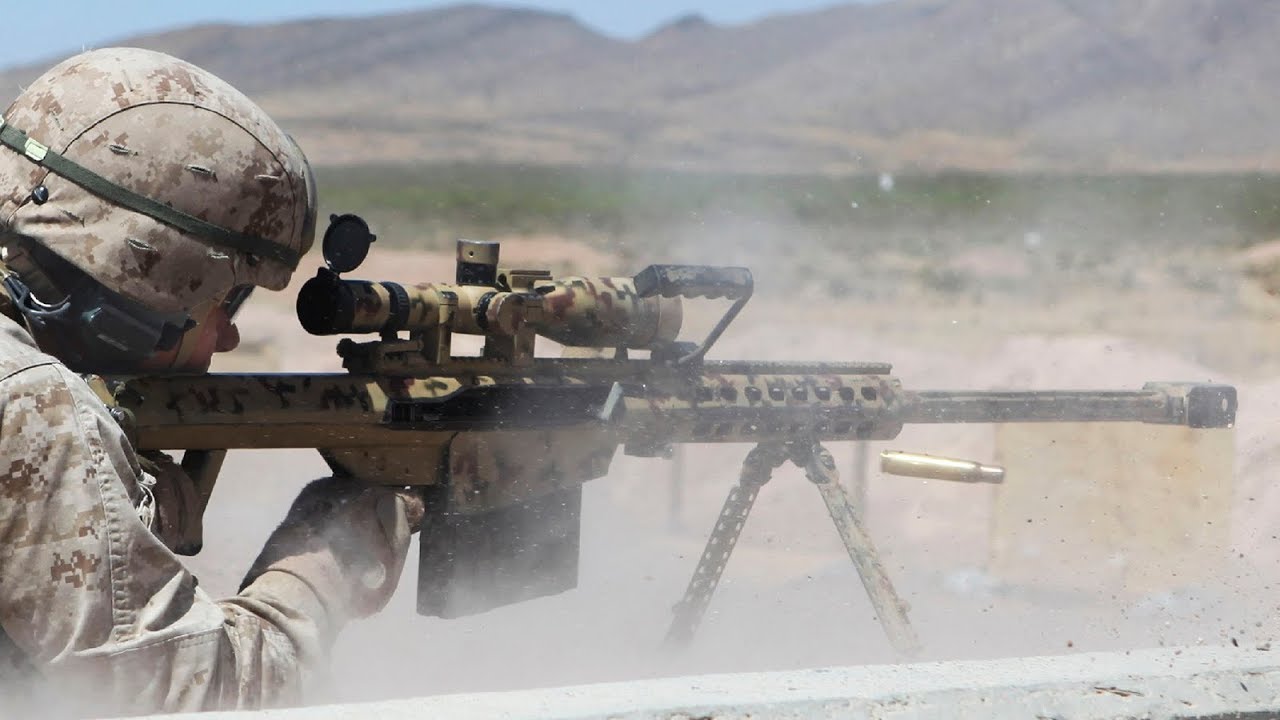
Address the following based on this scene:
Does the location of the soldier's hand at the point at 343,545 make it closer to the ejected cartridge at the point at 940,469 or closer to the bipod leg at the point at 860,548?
the bipod leg at the point at 860,548

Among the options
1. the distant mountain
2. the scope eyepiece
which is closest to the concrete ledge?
the scope eyepiece

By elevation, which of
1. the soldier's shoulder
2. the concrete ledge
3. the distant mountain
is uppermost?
the distant mountain

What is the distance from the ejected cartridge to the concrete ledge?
2896 mm

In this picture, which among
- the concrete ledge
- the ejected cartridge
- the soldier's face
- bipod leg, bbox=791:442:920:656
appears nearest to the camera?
the concrete ledge

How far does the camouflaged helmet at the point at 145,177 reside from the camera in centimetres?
246

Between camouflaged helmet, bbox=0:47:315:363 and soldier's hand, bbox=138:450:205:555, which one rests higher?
camouflaged helmet, bbox=0:47:315:363

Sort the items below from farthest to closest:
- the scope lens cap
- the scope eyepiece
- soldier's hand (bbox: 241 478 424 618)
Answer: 1. the scope eyepiece
2. the scope lens cap
3. soldier's hand (bbox: 241 478 424 618)

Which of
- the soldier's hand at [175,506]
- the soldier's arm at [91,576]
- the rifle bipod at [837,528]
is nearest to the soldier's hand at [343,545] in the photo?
the soldier's hand at [175,506]

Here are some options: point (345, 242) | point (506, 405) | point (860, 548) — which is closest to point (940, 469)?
point (860, 548)

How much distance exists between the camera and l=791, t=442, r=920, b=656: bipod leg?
4637 mm

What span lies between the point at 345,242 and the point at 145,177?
911 mm

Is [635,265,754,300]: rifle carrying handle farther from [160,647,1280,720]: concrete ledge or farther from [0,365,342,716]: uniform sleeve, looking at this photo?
[0,365,342,716]: uniform sleeve

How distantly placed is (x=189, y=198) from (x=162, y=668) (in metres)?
0.92

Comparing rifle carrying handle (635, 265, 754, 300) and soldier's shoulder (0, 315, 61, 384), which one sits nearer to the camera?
soldier's shoulder (0, 315, 61, 384)
